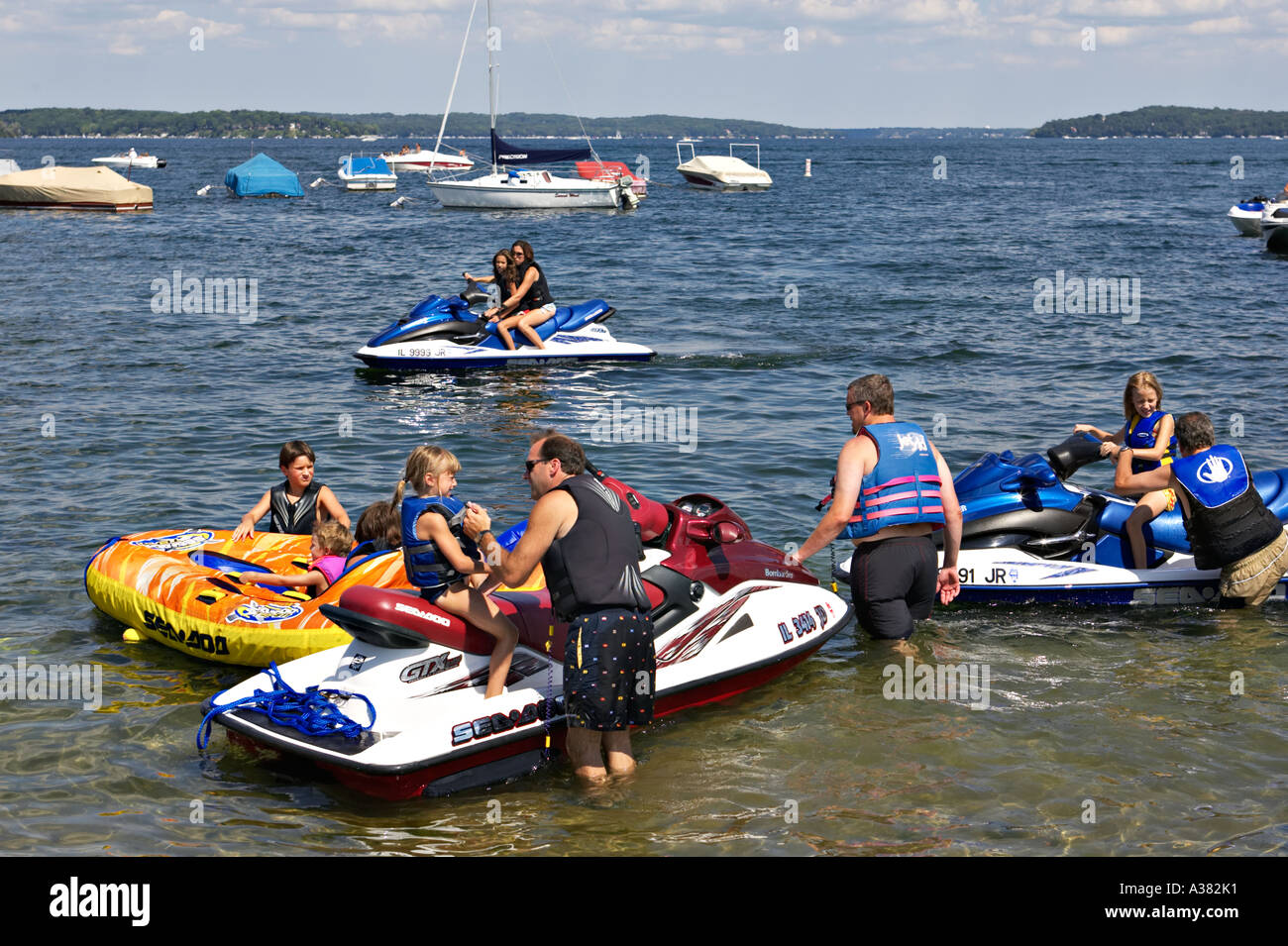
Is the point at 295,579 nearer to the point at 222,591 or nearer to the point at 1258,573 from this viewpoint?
the point at 222,591

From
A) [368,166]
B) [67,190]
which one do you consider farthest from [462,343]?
[368,166]

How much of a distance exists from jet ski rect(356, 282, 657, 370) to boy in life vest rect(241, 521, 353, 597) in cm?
862

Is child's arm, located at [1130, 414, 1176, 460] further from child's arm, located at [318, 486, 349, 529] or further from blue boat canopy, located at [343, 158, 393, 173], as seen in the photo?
blue boat canopy, located at [343, 158, 393, 173]

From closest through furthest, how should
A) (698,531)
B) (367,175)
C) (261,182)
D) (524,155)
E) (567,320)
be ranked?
(698,531) < (567,320) < (524,155) < (261,182) < (367,175)

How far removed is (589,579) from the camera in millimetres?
6055

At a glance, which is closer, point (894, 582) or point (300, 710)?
point (300, 710)

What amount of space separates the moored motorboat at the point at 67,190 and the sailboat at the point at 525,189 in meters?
12.9

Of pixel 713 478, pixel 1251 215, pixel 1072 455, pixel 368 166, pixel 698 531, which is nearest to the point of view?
pixel 698 531

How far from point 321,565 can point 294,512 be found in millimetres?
938

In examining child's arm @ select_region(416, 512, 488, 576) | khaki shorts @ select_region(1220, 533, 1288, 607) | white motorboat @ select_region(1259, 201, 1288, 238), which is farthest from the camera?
white motorboat @ select_region(1259, 201, 1288, 238)

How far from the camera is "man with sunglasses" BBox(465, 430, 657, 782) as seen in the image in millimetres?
6020

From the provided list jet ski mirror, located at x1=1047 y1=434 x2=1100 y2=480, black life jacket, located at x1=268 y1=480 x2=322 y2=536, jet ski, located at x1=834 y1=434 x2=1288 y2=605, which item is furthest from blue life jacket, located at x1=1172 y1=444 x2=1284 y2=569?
black life jacket, located at x1=268 y1=480 x2=322 y2=536

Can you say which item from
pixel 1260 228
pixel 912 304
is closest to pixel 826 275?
pixel 912 304

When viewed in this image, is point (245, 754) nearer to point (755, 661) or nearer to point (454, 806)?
point (454, 806)
